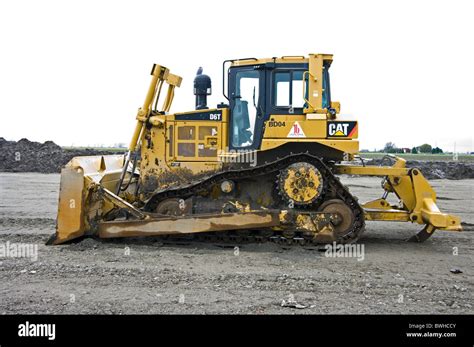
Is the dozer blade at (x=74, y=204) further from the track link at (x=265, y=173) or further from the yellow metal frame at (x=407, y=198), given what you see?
the yellow metal frame at (x=407, y=198)

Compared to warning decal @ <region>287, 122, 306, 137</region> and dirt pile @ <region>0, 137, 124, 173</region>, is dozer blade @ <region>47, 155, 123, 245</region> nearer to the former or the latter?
warning decal @ <region>287, 122, 306, 137</region>

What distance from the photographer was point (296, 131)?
8.84 m

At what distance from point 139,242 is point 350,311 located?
458 centimetres

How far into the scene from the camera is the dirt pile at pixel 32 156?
31078 mm

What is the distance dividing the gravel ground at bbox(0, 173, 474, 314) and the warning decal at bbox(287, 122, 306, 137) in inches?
76.0

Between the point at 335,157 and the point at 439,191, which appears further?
the point at 439,191

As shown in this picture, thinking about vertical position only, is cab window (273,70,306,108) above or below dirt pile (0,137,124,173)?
above

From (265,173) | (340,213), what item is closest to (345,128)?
(340,213)

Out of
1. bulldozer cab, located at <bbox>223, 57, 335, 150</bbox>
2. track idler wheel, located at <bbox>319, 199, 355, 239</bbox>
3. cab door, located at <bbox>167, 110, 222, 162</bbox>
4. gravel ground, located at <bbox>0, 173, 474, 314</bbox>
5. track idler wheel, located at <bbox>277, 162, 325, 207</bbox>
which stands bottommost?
gravel ground, located at <bbox>0, 173, 474, 314</bbox>

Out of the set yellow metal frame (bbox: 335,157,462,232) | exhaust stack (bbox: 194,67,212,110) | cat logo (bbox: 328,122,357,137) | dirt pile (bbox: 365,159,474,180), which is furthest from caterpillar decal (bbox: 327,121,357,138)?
dirt pile (bbox: 365,159,474,180)

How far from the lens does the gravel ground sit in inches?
227
